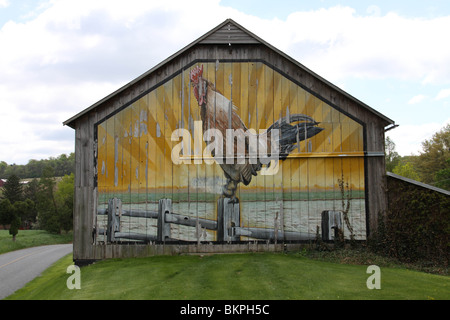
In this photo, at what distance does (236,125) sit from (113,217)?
5768mm

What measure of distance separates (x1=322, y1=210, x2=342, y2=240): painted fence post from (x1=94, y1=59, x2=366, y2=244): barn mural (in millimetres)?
157

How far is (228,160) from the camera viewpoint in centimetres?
1433

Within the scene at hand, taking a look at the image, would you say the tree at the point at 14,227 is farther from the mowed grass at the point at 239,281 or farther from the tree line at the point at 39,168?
the tree line at the point at 39,168

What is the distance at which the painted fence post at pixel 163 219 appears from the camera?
14.0 metres

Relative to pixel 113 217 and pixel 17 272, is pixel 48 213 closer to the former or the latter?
pixel 17 272

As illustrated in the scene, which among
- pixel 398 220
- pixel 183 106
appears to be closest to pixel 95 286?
pixel 183 106

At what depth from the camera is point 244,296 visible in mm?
8586

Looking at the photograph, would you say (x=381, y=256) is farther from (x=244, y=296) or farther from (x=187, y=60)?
(x=187, y=60)

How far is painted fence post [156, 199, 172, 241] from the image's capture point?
14047 mm

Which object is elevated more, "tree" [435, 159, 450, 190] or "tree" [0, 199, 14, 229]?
"tree" [435, 159, 450, 190]

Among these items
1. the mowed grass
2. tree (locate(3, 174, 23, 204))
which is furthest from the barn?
tree (locate(3, 174, 23, 204))

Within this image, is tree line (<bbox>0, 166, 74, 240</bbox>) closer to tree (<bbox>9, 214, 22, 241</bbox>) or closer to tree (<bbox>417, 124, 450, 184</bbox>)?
tree (<bbox>9, 214, 22, 241</bbox>)

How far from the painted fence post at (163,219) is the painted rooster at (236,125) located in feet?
7.49
